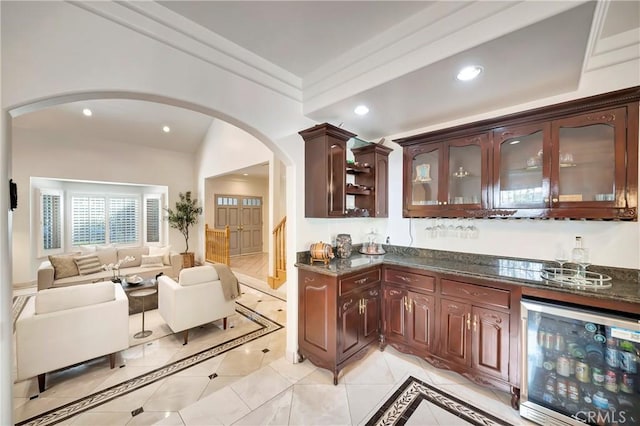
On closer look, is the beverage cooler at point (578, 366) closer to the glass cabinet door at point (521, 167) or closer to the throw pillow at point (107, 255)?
the glass cabinet door at point (521, 167)

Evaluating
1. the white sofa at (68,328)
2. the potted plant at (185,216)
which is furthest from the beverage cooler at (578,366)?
the potted plant at (185,216)

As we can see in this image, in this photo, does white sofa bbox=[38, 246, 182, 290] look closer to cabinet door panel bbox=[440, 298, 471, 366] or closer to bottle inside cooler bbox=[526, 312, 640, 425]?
cabinet door panel bbox=[440, 298, 471, 366]

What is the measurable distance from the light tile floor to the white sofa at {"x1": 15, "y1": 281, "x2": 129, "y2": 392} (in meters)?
0.25

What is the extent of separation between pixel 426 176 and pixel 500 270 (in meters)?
1.20

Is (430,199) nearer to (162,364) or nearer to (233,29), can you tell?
(233,29)

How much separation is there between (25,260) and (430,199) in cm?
797

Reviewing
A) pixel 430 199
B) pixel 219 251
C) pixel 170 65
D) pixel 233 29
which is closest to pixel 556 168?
pixel 430 199

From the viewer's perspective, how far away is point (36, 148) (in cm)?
532

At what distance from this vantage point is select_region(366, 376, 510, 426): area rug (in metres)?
1.87

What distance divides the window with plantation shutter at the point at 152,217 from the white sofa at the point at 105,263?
188 centimetres

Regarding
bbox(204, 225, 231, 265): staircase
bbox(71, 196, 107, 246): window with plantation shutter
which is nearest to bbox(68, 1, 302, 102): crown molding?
bbox(204, 225, 231, 265): staircase

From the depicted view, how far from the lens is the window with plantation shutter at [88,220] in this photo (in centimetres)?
627

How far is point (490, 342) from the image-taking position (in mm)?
2088

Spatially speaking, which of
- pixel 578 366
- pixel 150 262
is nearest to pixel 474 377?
pixel 578 366
